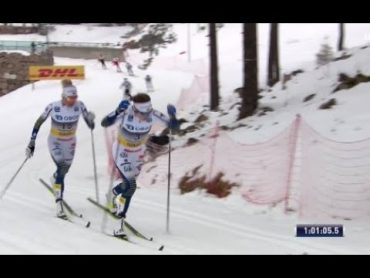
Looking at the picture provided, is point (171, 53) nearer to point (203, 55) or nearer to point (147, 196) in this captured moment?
point (203, 55)

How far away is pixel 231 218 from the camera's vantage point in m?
9.78

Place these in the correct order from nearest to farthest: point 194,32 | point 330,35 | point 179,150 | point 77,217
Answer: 1. point 77,217
2. point 179,150
3. point 330,35
4. point 194,32

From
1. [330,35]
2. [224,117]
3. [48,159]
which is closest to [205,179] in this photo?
[224,117]

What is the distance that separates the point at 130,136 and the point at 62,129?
1671mm

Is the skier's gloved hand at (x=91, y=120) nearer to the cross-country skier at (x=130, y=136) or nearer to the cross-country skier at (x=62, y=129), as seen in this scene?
the cross-country skier at (x=62, y=129)

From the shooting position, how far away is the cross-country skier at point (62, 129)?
938 centimetres

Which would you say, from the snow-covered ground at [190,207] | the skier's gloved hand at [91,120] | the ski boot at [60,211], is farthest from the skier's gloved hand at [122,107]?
the ski boot at [60,211]

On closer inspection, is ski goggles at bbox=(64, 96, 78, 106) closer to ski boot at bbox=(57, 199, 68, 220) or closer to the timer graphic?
ski boot at bbox=(57, 199, 68, 220)

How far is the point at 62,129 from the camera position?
31.4ft

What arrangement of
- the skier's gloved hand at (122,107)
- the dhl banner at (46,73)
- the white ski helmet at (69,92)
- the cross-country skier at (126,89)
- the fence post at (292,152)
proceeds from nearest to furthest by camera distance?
the skier's gloved hand at (122,107) < the cross-country skier at (126,89) < the white ski helmet at (69,92) < the fence post at (292,152) < the dhl banner at (46,73)

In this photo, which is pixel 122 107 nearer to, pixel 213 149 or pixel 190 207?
pixel 190 207

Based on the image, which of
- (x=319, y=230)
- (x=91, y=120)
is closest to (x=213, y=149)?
(x=91, y=120)

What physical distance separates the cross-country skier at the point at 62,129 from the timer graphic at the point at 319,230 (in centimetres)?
348

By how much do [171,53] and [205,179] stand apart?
4511cm
